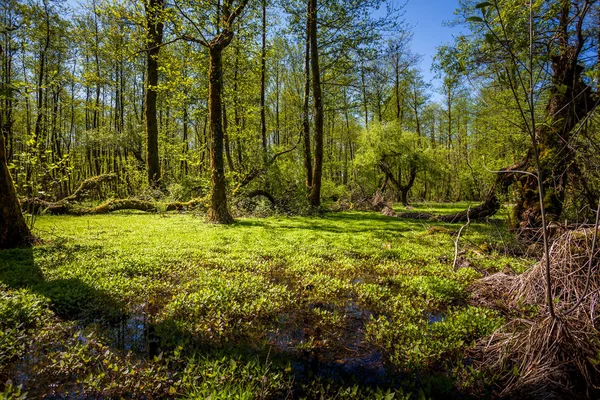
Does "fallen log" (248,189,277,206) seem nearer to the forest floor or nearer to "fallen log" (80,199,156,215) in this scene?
"fallen log" (80,199,156,215)

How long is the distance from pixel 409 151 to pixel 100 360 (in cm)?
2345


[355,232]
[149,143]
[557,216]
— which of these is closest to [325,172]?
[149,143]

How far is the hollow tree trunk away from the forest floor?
438cm

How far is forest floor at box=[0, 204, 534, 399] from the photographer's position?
8.68 feet

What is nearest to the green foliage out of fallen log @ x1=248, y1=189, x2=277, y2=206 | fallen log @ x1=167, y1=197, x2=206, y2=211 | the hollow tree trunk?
the hollow tree trunk

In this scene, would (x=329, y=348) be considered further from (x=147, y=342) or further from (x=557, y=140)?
(x=557, y=140)

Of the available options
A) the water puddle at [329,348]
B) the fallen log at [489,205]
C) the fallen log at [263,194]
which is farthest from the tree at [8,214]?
the fallen log at [489,205]

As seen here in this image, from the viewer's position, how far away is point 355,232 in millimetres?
10398

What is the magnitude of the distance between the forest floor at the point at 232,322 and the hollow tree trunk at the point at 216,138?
4378 millimetres

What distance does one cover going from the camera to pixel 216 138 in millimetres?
11203

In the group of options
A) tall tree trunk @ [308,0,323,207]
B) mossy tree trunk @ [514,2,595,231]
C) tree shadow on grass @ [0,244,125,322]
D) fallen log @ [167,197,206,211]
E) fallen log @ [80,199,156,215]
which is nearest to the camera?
tree shadow on grass @ [0,244,125,322]

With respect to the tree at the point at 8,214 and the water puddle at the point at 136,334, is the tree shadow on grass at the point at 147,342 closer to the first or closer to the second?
the water puddle at the point at 136,334

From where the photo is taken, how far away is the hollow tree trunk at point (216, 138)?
36.1 feet

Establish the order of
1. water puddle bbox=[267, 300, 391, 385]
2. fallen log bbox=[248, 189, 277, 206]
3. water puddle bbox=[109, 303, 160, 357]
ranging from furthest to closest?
fallen log bbox=[248, 189, 277, 206]
water puddle bbox=[109, 303, 160, 357]
water puddle bbox=[267, 300, 391, 385]
